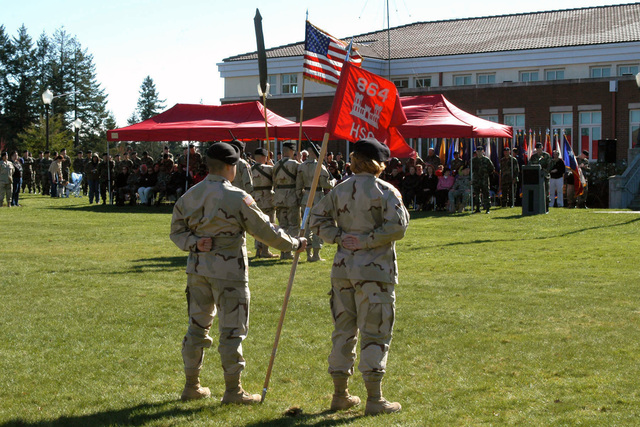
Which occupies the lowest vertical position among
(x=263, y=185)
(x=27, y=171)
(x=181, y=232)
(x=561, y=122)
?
(x=181, y=232)

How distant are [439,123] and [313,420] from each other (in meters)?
21.1

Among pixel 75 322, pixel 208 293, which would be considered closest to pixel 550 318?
pixel 208 293

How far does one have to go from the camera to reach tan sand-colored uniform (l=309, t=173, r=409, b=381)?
5.54 meters

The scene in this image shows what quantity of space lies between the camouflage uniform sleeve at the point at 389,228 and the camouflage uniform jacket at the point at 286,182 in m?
8.54

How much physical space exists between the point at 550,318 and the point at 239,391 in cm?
437

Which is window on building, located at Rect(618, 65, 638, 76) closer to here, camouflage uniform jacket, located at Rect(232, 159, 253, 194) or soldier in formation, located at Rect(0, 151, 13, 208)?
soldier in formation, located at Rect(0, 151, 13, 208)

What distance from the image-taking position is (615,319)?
8.81 meters

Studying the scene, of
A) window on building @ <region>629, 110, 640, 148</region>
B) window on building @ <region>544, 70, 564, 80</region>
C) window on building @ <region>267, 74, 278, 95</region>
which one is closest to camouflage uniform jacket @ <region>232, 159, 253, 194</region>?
window on building @ <region>629, 110, 640, 148</region>

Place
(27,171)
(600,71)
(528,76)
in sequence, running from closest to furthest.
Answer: (27,171)
(600,71)
(528,76)

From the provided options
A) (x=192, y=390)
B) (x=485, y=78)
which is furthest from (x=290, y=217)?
(x=485, y=78)

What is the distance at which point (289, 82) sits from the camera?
59.9 m

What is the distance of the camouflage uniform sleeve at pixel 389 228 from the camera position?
216 inches

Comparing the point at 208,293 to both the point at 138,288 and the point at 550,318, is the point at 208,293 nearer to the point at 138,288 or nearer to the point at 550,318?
the point at 550,318

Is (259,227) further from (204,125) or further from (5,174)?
(5,174)
